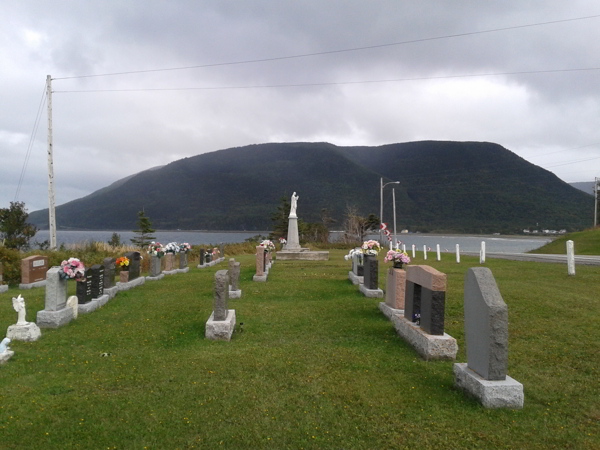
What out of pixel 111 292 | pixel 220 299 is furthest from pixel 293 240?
pixel 220 299

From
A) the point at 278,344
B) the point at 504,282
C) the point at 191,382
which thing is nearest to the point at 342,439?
the point at 191,382

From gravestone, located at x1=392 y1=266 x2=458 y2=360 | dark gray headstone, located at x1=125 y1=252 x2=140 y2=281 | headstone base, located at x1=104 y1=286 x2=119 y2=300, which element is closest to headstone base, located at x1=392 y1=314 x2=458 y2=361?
gravestone, located at x1=392 y1=266 x2=458 y2=360

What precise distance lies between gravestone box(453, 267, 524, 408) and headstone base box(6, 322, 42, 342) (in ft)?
22.1

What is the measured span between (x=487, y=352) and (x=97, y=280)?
376 inches

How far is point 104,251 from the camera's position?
875 inches

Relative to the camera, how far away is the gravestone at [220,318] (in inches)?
285

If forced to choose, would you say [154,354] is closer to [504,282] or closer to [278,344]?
[278,344]

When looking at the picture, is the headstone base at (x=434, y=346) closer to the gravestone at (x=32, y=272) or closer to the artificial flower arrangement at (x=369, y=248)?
the artificial flower arrangement at (x=369, y=248)

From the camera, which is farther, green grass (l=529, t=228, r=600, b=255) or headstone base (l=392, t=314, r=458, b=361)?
green grass (l=529, t=228, r=600, b=255)

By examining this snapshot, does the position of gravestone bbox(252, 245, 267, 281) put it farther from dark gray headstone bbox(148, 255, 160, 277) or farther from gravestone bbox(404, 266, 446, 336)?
gravestone bbox(404, 266, 446, 336)

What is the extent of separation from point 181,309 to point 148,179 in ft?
546

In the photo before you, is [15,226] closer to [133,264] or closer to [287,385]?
[133,264]

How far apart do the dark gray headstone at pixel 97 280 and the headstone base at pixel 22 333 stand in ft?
11.0

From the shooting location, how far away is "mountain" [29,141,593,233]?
93.2m
